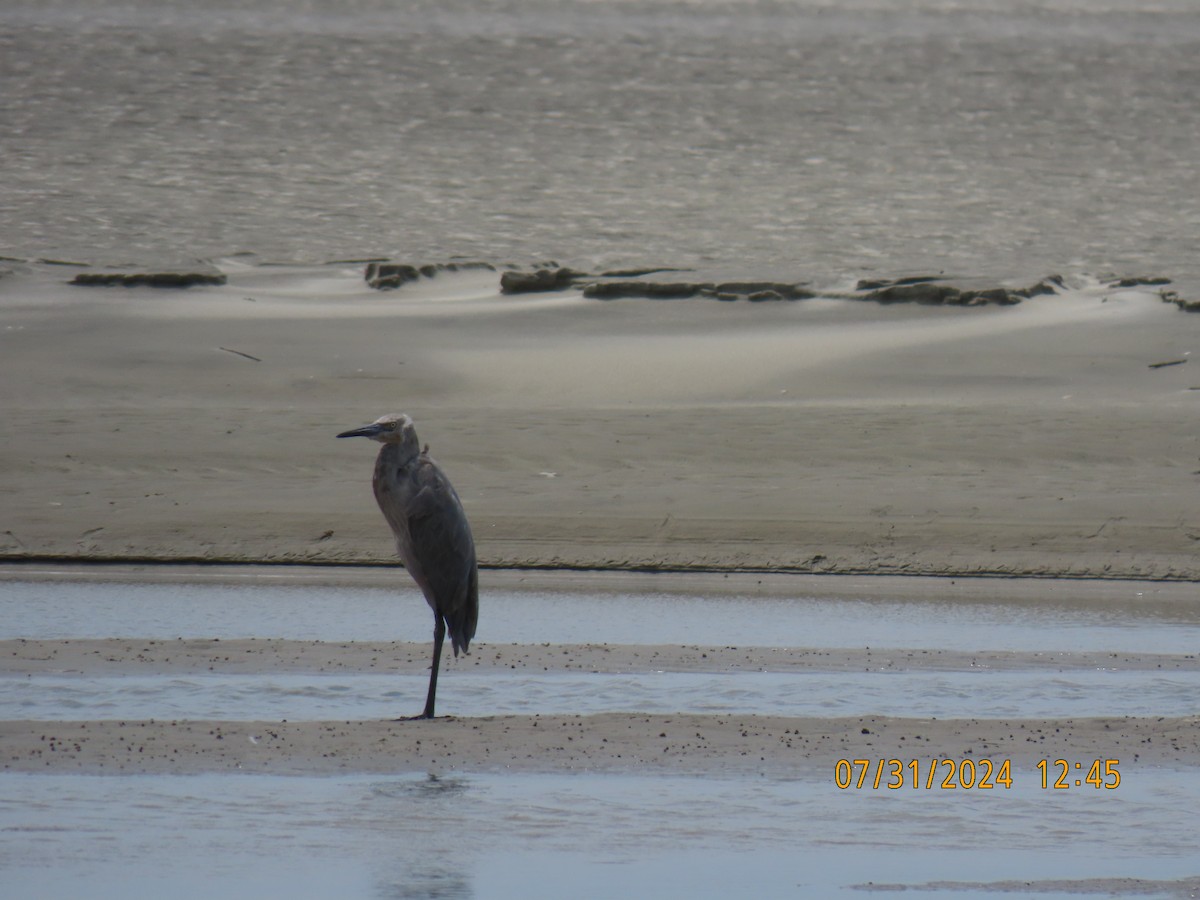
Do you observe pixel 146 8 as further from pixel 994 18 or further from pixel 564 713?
pixel 564 713

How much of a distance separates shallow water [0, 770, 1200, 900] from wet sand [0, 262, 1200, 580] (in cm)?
501

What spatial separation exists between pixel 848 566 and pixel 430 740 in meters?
4.83

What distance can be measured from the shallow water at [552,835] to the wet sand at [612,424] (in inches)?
197

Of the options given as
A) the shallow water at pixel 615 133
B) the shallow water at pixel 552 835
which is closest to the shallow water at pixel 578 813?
the shallow water at pixel 552 835

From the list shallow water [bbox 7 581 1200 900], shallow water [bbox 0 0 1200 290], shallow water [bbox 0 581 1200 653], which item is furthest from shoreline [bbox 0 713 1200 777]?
shallow water [bbox 0 0 1200 290]

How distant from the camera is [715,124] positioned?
96.6ft

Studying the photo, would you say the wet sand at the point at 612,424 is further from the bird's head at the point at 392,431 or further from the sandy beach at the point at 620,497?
the bird's head at the point at 392,431

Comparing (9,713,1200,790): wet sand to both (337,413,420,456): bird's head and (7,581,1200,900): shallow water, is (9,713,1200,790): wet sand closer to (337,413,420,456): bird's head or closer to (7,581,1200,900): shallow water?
(7,581,1200,900): shallow water

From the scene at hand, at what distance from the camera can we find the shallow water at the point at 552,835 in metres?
5.16

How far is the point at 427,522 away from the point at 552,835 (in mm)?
2266

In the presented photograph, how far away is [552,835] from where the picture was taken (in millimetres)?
5633

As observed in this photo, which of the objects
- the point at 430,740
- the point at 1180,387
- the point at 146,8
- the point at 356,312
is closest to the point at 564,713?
the point at 430,740

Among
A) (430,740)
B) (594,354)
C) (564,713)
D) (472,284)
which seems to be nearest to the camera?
(430,740)

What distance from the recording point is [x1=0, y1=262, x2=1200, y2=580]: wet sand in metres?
11.5
